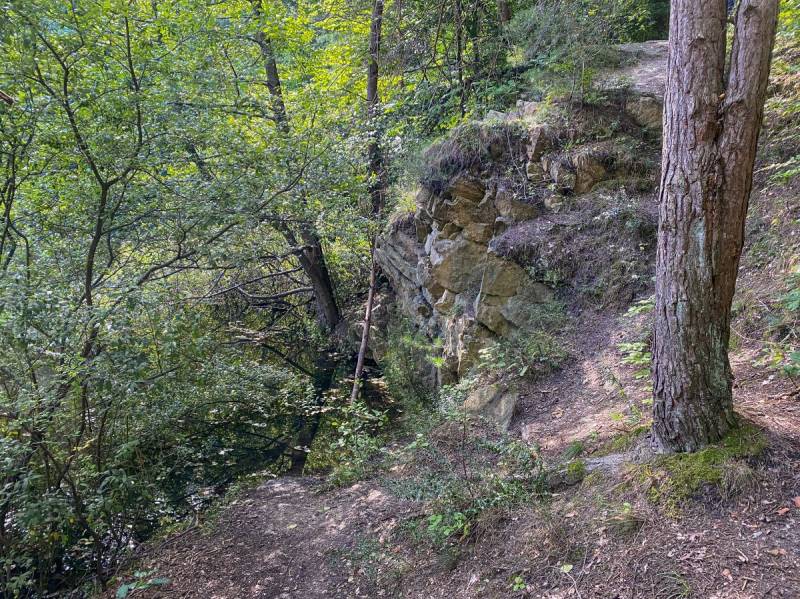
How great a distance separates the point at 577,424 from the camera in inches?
184

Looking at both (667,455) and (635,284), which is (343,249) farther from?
(667,455)

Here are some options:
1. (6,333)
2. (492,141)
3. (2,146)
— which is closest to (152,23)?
(2,146)

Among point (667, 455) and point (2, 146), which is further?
point (2, 146)

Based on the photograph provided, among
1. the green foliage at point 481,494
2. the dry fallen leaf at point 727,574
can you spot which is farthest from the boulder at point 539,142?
the dry fallen leaf at point 727,574

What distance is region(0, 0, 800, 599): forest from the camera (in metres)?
2.72

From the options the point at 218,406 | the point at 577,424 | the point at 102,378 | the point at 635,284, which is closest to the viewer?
the point at 102,378

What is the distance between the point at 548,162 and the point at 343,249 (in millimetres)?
4792

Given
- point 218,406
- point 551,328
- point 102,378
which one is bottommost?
point 218,406

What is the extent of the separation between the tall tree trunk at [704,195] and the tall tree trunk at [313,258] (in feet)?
23.7

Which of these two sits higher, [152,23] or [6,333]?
[152,23]

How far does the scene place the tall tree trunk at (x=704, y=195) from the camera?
2.54 m

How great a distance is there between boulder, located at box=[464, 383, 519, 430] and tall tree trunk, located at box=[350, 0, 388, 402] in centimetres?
297

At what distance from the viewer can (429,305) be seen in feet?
27.5

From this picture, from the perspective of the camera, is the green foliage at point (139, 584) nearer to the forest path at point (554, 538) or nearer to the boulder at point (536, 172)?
the forest path at point (554, 538)
